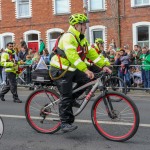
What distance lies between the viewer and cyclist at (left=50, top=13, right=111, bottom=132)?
6.71 meters

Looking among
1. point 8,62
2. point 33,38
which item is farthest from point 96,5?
point 8,62

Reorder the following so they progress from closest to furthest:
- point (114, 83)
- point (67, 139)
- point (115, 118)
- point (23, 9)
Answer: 1. point (115, 118)
2. point (67, 139)
3. point (114, 83)
4. point (23, 9)

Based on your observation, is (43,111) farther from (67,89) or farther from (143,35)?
(143,35)

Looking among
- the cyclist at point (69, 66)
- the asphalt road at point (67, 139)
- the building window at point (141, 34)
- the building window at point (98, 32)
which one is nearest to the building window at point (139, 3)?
the building window at point (141, 34)

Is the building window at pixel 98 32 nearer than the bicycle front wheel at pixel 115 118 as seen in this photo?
No

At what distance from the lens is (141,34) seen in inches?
1030

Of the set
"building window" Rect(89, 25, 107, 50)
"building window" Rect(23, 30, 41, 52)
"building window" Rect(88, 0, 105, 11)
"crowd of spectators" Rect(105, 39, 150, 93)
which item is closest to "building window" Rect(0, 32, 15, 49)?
"building window" Rect(23, 30, 41, 52)

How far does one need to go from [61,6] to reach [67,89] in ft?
73.8

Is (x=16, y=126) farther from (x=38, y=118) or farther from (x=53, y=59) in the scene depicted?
(x=53, y=59)

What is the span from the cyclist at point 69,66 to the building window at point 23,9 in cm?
2376

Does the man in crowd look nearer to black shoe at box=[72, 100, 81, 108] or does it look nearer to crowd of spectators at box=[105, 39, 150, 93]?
crowd of spectators at box=[105, 39, 150, 93]

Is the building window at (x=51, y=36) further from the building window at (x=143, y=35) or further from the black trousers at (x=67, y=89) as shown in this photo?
the black trousers at (x=67, y=89)

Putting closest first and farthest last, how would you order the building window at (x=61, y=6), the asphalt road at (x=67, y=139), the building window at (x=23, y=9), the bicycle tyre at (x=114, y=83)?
the asphalt road at (x=67, y=139), the bicycle tyre at (x=114, y=83), the building window at (x=61, y=6), the building window at (x=23, y=9)

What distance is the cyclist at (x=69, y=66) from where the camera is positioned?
22.0 feet
